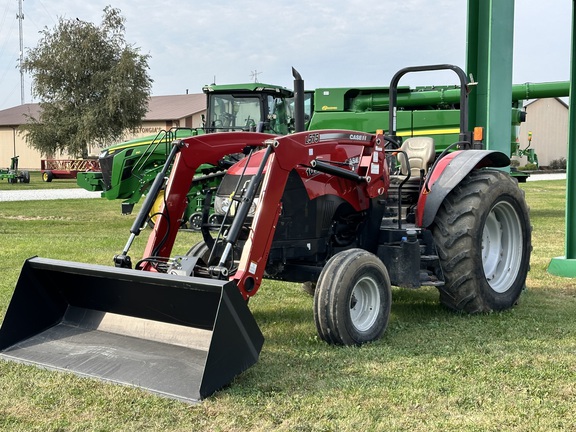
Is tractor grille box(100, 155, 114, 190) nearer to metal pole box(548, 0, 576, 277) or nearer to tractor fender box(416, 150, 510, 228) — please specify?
metal pole box(548, 0, 576, 277)

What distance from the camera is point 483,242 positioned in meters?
6.62

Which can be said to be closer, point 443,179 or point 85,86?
point 443,179

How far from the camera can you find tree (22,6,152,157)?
44.7 metres

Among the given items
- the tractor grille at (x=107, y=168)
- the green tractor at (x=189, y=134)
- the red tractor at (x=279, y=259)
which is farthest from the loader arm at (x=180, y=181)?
the tractor grille at (x=107, y=168)

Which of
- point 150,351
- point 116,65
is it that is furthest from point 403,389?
point 116,65

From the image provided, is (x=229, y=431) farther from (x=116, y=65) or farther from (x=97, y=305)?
(x=116, y=65)

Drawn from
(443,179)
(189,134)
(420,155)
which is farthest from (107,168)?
(443,179)

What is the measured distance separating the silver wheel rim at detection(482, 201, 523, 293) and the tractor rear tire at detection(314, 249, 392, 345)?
68.9 inches

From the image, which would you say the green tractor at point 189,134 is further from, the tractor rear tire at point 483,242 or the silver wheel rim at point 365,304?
the silver wheel rim at point 365,304

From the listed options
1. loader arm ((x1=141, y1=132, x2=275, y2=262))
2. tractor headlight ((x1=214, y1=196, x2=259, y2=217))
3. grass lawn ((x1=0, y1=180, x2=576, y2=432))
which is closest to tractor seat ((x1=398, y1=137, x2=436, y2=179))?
grass lawn ((x1=0, y1=180, x2=576, y2=432))

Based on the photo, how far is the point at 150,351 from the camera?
4625 mm

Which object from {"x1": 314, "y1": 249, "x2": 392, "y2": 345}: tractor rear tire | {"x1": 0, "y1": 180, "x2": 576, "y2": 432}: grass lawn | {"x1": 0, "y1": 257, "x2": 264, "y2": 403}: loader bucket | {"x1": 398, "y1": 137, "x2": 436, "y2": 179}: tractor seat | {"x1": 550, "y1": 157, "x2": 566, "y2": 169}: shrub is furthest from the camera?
{"x1": 550, "y1": 157, "x2": 566, "y2": 169}: shrub

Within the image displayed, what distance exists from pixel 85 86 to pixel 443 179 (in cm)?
4335

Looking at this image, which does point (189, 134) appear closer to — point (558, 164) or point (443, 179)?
point (443, 179)
